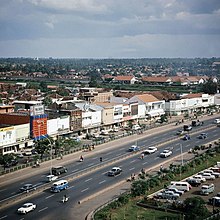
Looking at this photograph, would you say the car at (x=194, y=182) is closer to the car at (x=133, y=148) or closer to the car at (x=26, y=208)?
the car at (x=26, y=208)

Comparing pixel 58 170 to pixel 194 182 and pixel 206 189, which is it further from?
pixel 206 189

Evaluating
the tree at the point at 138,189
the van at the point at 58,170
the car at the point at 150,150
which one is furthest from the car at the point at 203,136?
the tree at the point at 138,189

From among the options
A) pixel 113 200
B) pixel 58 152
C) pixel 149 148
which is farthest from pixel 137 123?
pixel 113 200

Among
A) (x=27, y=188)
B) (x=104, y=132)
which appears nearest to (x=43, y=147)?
(x=27, y=188)

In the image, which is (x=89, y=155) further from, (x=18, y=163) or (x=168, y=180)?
(x=168, y=180)

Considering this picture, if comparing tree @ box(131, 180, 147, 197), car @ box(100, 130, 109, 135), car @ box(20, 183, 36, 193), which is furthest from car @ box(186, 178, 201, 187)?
car @ box(100, 130, 109, 135)

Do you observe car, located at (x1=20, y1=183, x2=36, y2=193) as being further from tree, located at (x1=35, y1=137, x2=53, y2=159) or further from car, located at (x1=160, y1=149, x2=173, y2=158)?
car, located at (x1=160, y1=149, x2=173, y2=158)
